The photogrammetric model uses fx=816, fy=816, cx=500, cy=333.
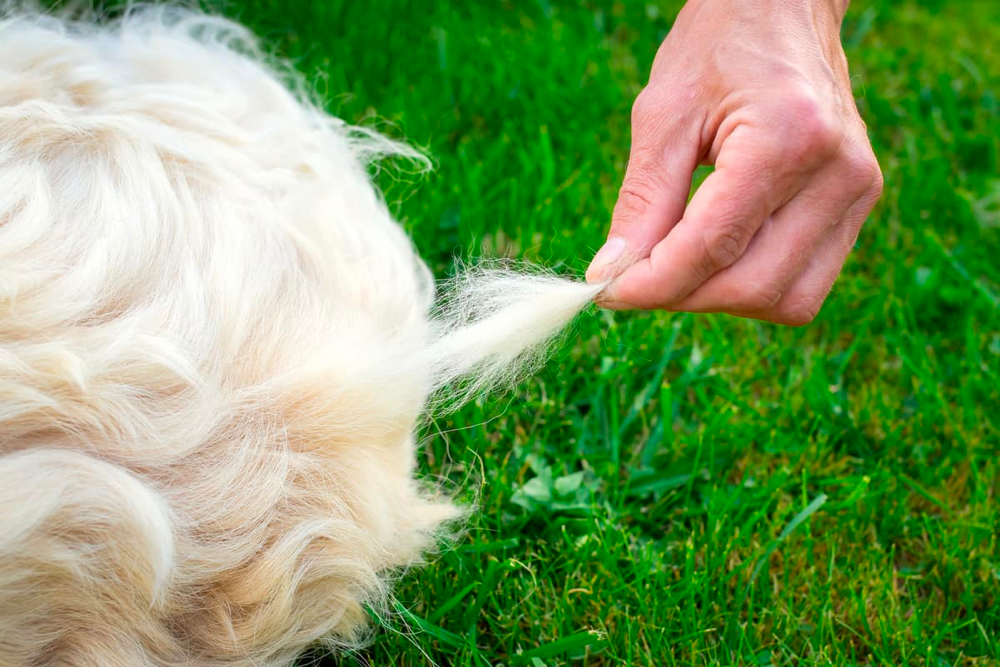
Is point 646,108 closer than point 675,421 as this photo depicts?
Yes

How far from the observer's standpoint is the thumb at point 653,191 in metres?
1.08

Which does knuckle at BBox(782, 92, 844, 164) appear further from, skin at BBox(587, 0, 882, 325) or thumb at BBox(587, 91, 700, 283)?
thumb at BBox(587, 91, 700, 283)

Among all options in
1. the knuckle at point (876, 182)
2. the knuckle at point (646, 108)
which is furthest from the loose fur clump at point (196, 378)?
the knuckle at point (876, 182)

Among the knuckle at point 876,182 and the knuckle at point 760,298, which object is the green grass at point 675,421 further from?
the knuckle at point 876,182

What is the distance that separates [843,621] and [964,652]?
6.9 inches

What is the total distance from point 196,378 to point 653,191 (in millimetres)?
626

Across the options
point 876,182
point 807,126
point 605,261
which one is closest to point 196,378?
point 605,261

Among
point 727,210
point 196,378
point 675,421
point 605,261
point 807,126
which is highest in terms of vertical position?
point 807,126

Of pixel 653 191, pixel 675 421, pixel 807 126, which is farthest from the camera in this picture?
pixel 675 421

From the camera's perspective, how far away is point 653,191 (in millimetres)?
1082

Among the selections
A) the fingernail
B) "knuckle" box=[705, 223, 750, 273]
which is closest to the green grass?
the fingernail

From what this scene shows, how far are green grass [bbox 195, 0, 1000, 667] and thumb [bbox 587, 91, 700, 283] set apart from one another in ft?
0.97

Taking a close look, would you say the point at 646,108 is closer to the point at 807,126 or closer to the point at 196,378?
the point at 807,126

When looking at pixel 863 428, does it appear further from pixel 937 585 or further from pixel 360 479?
pixel 360 479
